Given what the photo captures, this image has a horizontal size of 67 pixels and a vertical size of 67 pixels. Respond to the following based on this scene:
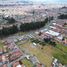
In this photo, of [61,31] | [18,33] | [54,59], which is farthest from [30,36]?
[54,59]

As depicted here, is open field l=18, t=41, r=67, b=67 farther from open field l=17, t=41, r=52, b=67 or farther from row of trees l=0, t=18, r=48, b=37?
row of trees l=0, t=18, r=48, b=37

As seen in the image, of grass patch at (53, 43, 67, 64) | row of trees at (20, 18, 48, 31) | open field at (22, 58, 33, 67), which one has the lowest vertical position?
grass patch at (53, 43, 67, 64)

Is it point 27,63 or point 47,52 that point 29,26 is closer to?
point 47,52

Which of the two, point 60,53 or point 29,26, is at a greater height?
point 29,26

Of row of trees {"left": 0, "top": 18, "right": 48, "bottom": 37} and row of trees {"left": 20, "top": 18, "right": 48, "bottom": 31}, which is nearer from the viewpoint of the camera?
row of trees {"left": 0, "top": 18, "right": 48, "bottom": 37}

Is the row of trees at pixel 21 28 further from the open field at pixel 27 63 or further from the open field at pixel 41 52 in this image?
the open field at pixel 27 63

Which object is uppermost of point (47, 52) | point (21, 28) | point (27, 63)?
point (21, 28)

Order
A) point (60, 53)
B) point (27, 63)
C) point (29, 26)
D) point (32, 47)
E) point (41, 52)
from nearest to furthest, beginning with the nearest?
point (27, 63) < point (60, 53) < point (41, 52) < point (32, 47) < point (29, 26)

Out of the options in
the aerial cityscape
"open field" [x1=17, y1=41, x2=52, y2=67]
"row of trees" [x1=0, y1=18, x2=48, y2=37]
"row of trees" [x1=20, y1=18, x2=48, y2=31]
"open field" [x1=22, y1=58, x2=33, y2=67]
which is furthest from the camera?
"row of trees" [x1=20, y1=18, x2=48, y2=31]

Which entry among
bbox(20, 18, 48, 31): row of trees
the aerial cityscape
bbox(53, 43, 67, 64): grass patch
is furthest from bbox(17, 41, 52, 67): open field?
bbox(20, 18, 48, 31): row of trees

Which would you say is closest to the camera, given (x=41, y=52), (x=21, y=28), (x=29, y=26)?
(x=41, y=52)

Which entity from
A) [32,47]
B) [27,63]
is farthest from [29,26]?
[27,63]
